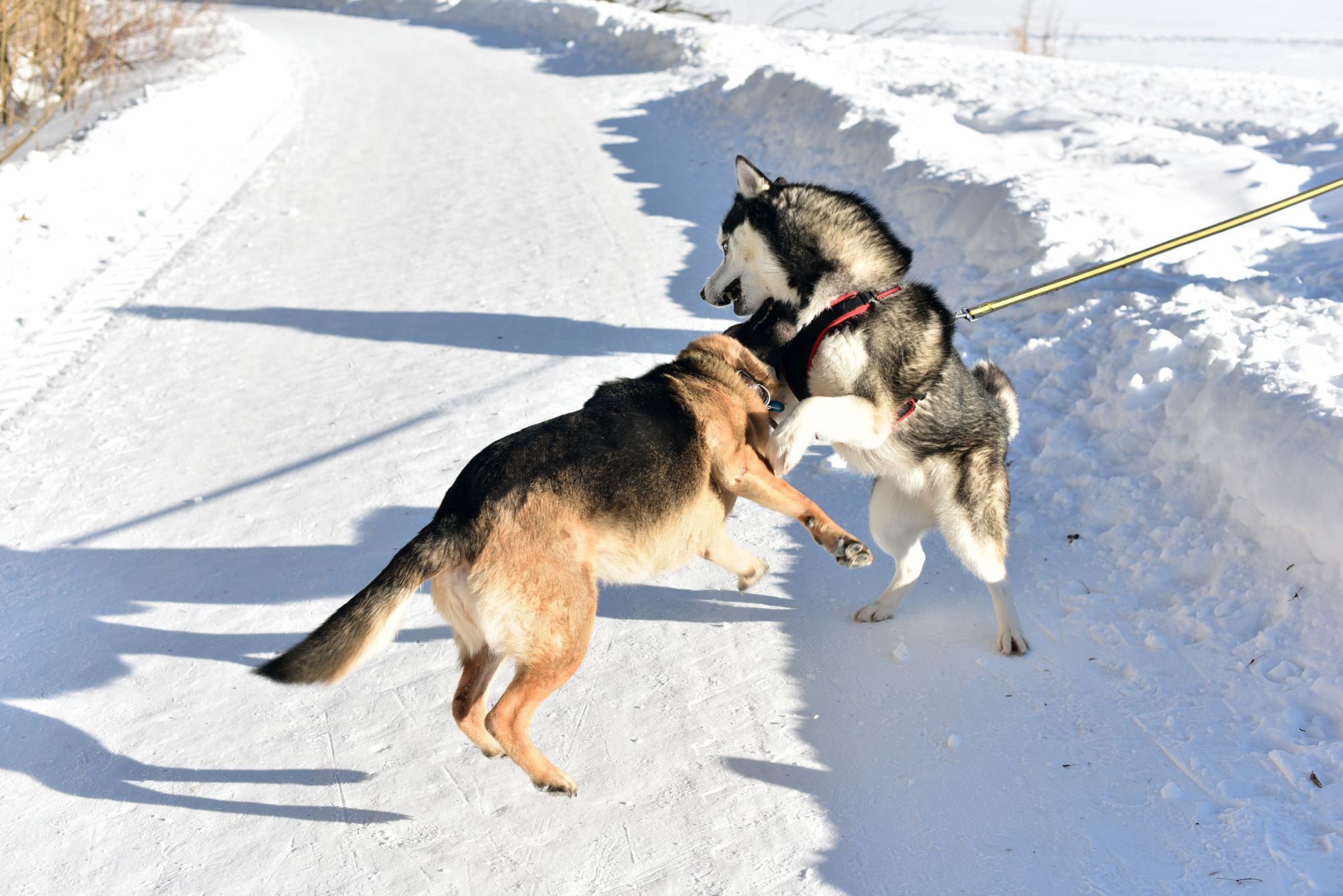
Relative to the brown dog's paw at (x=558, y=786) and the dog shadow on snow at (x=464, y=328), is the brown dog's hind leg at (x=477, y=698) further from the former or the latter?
the dog shadow on snow at (x=464, y=328)

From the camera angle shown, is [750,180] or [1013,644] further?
[750,180]

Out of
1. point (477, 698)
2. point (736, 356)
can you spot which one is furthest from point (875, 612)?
point (477, 698)

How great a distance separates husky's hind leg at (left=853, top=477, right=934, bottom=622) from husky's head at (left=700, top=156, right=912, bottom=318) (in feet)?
2.88

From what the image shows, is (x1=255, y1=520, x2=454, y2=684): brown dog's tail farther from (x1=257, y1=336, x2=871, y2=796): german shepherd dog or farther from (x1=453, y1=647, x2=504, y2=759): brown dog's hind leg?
(x1=453, y1=647, x2=504, y2=759): brown dog's hind leg

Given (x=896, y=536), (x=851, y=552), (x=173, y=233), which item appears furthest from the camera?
(x=173, y=233)

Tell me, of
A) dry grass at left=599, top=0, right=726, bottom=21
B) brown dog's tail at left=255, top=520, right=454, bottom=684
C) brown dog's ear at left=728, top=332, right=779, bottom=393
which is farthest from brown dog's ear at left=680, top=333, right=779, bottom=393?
dry grass at left=599, top=0, right=726, bottom=21

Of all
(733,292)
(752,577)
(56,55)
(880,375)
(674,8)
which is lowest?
(752,577)

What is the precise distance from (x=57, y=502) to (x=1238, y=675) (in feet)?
18.8

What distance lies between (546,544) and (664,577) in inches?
55.0

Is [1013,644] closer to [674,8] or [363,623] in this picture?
[363,623]

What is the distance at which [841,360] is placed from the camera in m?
3.36

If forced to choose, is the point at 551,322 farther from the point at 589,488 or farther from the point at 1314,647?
the point at 1314,647

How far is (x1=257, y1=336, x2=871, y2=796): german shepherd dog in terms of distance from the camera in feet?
8.72

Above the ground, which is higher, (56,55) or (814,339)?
(56,55)
